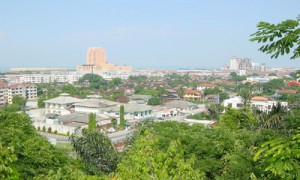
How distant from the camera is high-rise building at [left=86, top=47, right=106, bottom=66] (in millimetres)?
120188

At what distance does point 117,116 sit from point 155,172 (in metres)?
26.3

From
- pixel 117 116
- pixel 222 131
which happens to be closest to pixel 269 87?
pixel 117 116

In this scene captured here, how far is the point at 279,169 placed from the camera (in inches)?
99.0

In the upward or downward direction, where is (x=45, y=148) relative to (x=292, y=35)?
downward

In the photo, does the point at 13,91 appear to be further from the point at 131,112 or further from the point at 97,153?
the point at 97,153

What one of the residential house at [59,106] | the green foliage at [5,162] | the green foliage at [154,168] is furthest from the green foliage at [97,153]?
the residential house at [59,106]

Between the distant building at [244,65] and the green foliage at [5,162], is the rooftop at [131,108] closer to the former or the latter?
the green foliage at [5,162]

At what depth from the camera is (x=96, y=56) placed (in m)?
121

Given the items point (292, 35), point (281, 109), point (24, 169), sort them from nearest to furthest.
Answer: point (292, 35) < point (24, 169) < point (281, 109)

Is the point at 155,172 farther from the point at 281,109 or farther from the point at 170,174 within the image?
the point at 281,109

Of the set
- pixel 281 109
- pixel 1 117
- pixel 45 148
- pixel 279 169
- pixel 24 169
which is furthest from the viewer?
pixel 281 109

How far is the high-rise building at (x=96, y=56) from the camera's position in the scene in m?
120

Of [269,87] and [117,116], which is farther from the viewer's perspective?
[269,87]

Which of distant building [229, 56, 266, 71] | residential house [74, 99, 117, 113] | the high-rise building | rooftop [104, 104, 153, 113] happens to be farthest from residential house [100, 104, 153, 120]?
distant building [229, 56, 266, 71]
